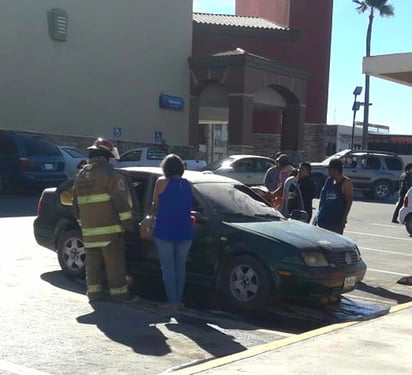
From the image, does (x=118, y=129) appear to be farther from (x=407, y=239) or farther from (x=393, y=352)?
(x=393, y=352)

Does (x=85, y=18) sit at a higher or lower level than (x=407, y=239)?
higher

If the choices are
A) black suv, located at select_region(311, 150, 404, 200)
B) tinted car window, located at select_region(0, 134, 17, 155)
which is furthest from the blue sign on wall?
tinted car window, located at select_region(0, 134, 17, 155)

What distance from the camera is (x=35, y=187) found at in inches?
796

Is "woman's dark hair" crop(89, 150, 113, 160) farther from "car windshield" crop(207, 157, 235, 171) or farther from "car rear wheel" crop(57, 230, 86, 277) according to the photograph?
"car windshield" crop(207, 157, 235, 171)

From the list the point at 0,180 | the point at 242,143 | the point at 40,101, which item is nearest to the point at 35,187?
the point at 0,180

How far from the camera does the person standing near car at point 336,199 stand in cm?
984

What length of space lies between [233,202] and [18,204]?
409 inches

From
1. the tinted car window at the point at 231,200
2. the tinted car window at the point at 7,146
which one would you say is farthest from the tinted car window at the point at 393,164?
the tinted car window at the point at 231,200

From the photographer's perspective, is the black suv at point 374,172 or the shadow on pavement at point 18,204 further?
the black suv at point 374,172

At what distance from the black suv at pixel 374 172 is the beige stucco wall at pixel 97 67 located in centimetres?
922

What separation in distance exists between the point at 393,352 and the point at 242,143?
26504mm

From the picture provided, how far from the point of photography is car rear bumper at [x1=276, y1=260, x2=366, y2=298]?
7641 millimetres

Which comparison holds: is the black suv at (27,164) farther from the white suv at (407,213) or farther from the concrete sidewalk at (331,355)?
the concrete sidewalk at (331,355)

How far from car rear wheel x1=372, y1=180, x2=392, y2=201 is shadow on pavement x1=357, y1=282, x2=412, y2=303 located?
1891 centimetres
